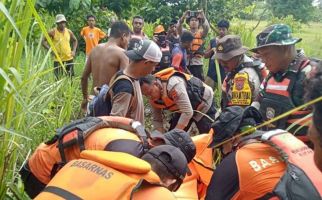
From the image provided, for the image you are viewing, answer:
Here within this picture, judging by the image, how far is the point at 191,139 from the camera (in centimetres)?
205

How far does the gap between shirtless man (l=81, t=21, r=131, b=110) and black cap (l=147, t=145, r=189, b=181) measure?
190cm

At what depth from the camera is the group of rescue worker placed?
4.66 ft

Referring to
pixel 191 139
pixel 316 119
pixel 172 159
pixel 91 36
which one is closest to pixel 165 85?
pixel 191 139

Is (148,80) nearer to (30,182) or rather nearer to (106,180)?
(30,182)

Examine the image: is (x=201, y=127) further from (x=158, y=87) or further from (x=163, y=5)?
(x=163, y=5)

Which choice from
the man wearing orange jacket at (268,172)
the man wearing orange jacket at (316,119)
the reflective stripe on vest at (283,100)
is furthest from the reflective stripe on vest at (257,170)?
the reflective stripe on vest at (283,100)

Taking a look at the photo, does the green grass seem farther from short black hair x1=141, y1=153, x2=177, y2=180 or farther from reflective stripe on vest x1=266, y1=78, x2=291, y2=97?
short black hair x1=141, y1=153, x2=177, y2=180

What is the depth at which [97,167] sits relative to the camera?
1.45 m

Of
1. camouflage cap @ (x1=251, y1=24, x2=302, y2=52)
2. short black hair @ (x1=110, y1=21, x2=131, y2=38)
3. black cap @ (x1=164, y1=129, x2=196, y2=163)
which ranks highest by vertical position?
camouflage cap @ (x1=251, y1=24, x2=302, y2=52)

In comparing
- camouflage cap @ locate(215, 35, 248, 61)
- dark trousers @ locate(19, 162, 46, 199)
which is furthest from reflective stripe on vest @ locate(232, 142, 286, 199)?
camouflage cap @ locate(215, 35, 248, 61)

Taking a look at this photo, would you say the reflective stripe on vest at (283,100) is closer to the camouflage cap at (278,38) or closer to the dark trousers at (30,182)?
the camouflage cap at (278,38)

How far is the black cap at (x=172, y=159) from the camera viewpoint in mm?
1689

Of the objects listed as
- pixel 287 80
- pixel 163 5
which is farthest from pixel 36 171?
pixel 163 5

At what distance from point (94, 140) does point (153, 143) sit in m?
0.25
